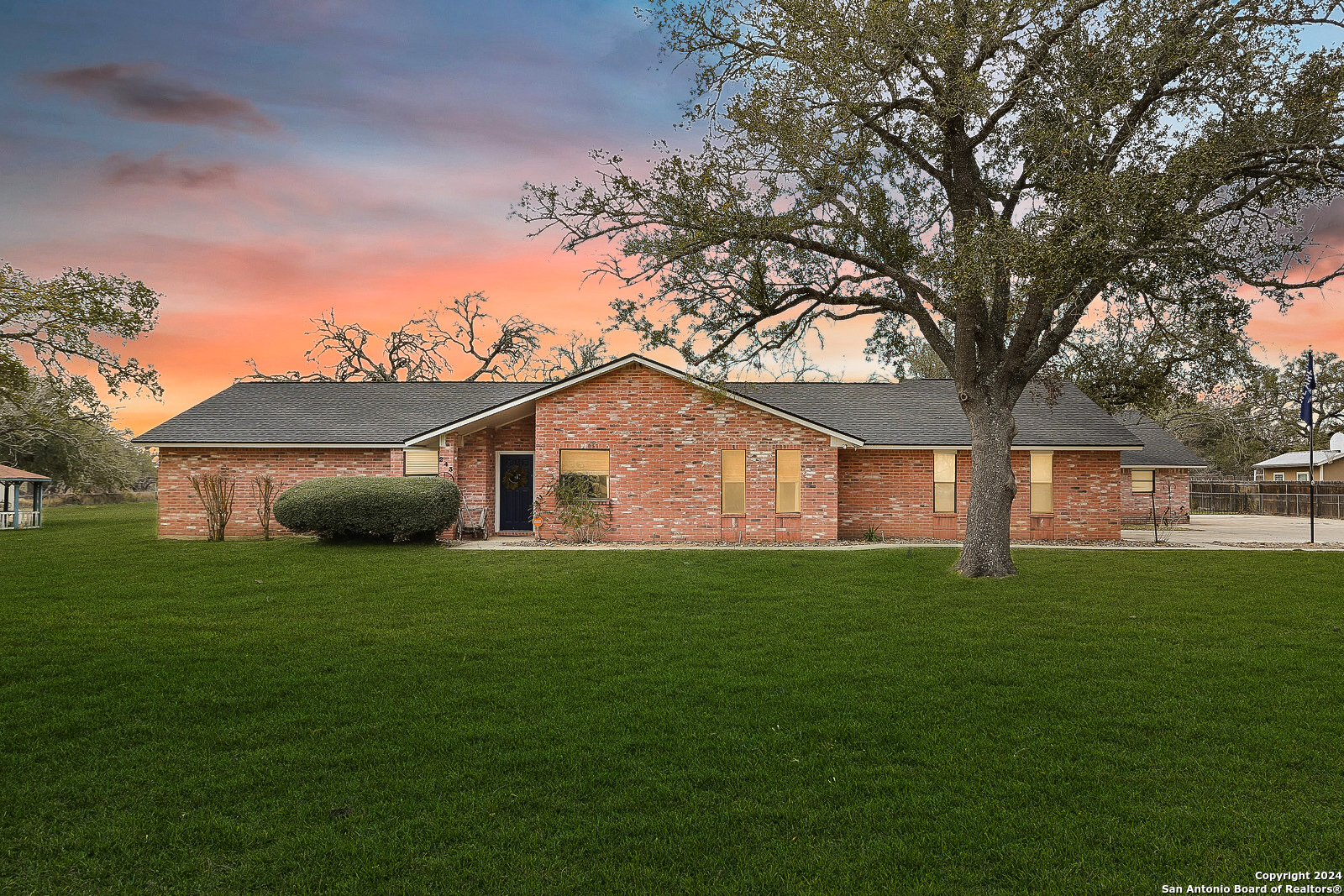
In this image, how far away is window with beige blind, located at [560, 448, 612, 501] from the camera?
1848cm

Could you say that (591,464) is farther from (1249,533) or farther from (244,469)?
(1249,533)

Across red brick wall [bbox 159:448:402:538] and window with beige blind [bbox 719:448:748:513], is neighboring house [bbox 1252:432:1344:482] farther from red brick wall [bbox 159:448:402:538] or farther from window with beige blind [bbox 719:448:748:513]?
red brick wall [bbox 159:448:402:538]

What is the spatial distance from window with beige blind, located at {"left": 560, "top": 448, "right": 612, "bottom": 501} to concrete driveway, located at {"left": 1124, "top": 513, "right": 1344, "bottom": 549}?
12.9 m

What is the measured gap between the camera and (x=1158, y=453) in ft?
90.7

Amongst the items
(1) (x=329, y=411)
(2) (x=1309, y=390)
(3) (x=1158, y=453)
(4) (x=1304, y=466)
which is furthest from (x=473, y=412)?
(4) (x=1304, y=466)

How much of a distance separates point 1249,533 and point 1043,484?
802cm

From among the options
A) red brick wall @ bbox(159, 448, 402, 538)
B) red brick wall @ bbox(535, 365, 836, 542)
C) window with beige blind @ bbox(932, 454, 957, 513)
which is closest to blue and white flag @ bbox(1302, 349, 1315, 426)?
window with beige blind @ bbox(932, 454, 957, 513)

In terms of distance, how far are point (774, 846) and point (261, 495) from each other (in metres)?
19.6

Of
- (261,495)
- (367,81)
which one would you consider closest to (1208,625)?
(367,81)

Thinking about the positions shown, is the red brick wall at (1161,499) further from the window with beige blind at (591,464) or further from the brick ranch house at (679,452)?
the window with beige blind at (591,464)

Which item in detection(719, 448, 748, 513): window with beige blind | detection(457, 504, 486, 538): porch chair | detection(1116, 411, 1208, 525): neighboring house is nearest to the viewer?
detection(719, 448, 748, 513): window with beige blind

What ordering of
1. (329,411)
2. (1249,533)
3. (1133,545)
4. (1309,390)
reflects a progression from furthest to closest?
(1249,533)
(329,411)
(1309,390)
(1133,545)

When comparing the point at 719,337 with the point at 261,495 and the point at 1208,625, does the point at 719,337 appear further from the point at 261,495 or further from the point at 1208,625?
the point at 261,495

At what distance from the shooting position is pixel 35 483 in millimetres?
27031
